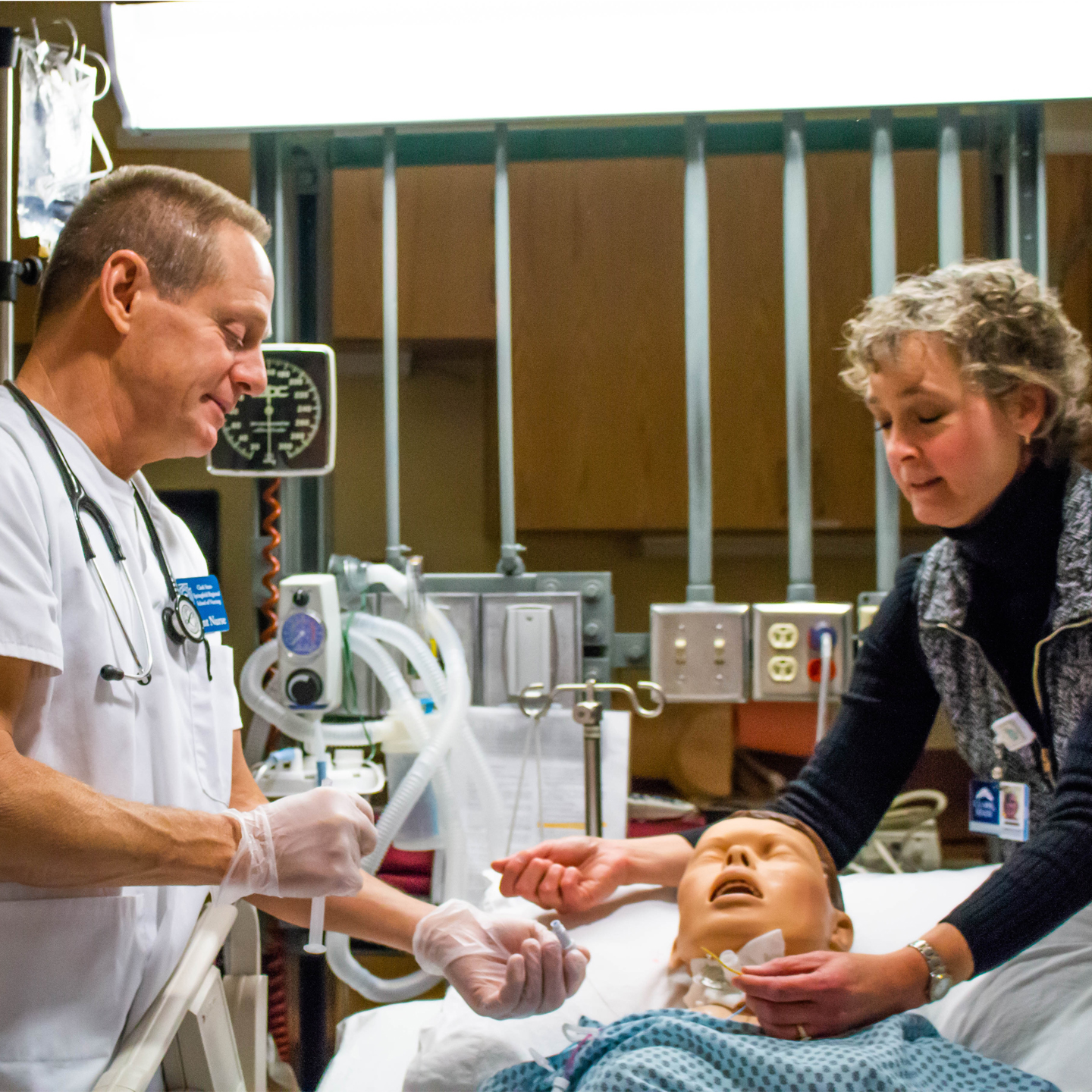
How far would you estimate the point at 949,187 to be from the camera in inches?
79.6

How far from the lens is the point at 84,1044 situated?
3.54ft

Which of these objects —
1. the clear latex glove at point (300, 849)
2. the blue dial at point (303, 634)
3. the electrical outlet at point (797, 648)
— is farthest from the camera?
the electrical outlet at point (797, 648)

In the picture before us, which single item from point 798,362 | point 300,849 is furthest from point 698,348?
point 300,849

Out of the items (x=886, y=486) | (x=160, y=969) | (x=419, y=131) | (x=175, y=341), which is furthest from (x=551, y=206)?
(x=160, y=969)

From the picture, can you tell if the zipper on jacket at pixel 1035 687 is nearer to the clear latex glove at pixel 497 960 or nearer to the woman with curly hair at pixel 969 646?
the woman with curly hair at pixel 969 646

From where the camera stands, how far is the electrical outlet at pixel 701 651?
201 centimetres

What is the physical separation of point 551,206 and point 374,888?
6.19 feet

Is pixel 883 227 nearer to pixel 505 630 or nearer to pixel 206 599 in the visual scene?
pixel 505 630

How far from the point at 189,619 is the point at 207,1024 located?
47 cm

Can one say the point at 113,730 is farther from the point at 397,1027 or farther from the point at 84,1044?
the point at 397,1027

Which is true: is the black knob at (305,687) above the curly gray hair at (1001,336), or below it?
below

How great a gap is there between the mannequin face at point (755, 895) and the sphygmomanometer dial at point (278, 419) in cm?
108

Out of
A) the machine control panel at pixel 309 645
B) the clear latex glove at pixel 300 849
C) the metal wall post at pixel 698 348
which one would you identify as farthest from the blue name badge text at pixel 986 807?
the machine control panel at pixel 309 645

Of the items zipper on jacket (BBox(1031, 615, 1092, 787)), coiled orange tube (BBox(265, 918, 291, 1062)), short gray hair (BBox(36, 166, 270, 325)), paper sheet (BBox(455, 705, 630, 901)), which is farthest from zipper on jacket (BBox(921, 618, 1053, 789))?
coiled orange tube (BBox(265, 918, 291, 1062))
